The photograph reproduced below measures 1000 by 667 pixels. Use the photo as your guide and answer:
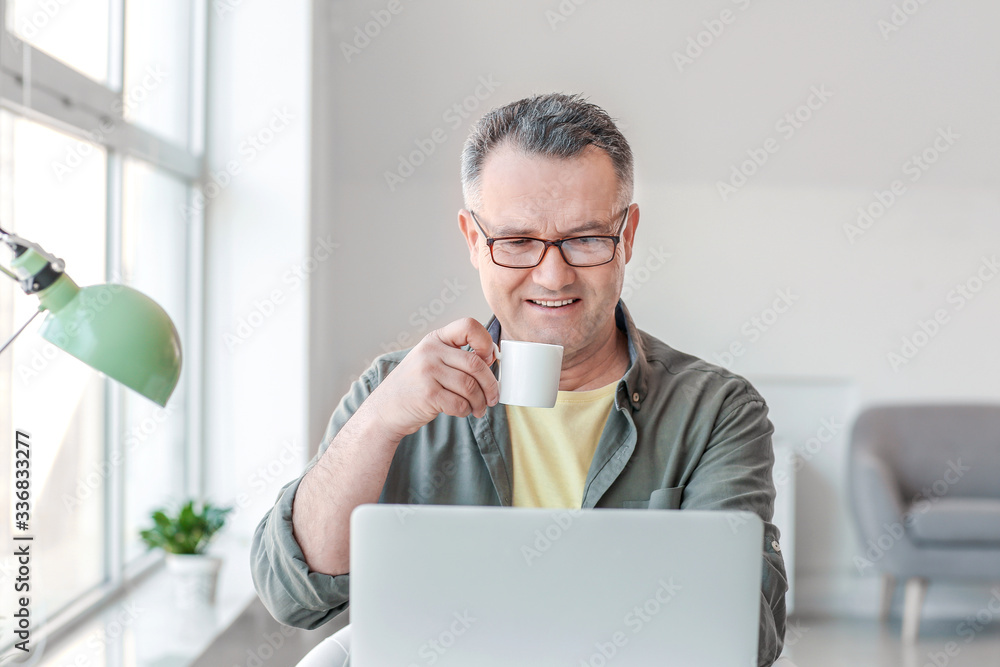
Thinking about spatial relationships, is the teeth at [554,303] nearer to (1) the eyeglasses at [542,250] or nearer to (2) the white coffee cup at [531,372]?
(1) the eyeglasses at [542,250]

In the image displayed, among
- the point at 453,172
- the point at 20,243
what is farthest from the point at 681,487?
the point at 453,172

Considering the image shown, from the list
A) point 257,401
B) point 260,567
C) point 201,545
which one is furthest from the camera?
point 257,401

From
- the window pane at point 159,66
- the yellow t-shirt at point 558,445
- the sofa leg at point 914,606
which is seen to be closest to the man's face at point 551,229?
the yellow t-shirt at point 558,445

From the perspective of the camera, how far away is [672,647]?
77 centimetres

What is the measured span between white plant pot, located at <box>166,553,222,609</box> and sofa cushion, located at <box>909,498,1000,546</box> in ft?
9.06

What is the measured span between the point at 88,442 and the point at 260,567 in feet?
3.45

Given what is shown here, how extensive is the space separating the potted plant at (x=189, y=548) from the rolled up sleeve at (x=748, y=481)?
4.64ft

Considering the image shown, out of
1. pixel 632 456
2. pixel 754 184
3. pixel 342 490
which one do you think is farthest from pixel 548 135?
pixel 754 184

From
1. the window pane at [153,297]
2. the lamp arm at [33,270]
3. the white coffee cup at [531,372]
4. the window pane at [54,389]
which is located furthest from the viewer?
the window pane at [153,297]

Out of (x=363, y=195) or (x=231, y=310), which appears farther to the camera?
(x=363, y=195)

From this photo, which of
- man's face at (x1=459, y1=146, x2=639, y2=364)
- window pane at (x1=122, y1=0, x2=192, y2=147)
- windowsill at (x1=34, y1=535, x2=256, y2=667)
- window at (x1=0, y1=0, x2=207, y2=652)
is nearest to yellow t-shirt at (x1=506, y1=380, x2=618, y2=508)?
man's face at (x1=459, y1=146, x2=639, y2=364)

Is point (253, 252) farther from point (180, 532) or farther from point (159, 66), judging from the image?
point (180, 532)

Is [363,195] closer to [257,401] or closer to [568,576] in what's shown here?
[257,401]

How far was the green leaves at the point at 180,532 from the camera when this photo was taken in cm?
225
